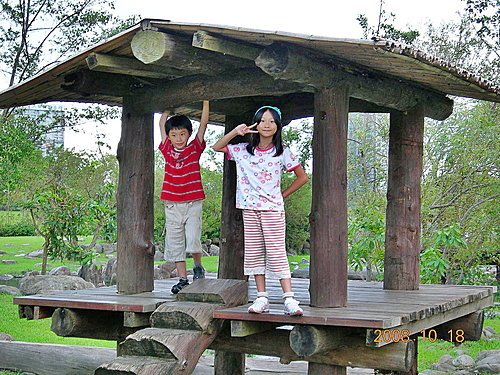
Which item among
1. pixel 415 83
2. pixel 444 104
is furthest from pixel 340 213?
pixel 444 104

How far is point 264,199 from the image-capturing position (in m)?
5.63

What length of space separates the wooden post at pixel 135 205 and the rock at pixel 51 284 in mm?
8811

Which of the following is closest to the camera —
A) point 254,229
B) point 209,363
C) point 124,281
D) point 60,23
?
point 254,229

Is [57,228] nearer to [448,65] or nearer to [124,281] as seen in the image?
[124,281]

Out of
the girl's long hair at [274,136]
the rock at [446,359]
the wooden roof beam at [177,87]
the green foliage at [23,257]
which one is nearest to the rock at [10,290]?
the green foliage at [23,257]

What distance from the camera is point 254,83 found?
6133 mm

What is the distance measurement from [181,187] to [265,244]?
1.15 metres

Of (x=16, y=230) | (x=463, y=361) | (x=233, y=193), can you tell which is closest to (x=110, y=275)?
(x=463, y=361)

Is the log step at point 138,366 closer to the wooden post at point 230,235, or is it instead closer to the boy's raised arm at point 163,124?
the boy's raised arm at point 163,124

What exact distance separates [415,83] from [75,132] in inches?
611

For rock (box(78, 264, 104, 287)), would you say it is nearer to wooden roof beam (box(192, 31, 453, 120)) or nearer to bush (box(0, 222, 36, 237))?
wooden roof beam (box(192, 31, 453, 120))

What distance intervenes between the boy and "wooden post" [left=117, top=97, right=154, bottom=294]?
35cm

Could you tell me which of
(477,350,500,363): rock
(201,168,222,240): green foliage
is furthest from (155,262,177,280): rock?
(477,350,500,363): rock

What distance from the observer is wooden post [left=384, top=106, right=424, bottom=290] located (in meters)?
7.27
